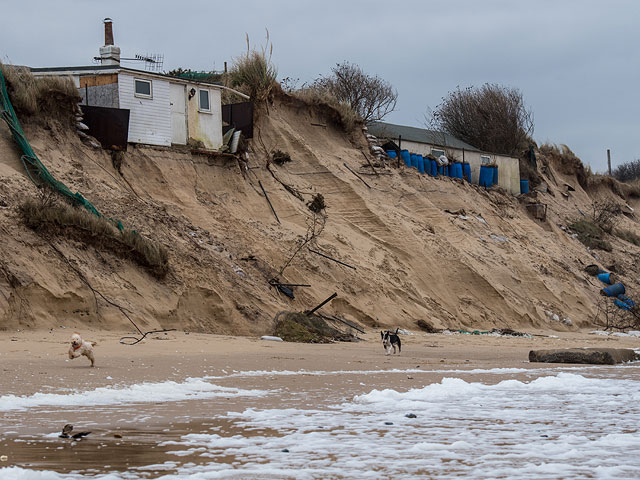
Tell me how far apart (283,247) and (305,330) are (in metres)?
4.33

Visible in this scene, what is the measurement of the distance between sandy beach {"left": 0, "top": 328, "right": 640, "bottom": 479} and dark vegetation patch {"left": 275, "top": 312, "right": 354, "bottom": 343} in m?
0.75

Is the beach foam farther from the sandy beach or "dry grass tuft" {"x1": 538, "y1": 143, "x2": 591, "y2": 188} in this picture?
"dry grass tuft" {"x1": 538, "y1": 143, "x2": 591, "y2": 188}

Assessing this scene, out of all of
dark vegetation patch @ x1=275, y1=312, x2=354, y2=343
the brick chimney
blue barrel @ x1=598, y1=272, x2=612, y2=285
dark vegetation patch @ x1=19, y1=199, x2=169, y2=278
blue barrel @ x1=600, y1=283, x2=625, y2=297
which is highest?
the brick chimney

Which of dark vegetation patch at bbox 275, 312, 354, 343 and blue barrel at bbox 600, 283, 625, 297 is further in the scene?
blue barrel at bbox 600, 283, 625, 297

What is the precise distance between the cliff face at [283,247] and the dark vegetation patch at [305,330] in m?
0.42

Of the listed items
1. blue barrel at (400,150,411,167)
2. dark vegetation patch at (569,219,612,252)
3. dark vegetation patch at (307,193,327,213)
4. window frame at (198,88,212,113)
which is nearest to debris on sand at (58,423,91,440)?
window frame at (198,88,212,113)

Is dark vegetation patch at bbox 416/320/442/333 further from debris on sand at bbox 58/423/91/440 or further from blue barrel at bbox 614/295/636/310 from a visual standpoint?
debris on sand at bbox 58/423/91/440

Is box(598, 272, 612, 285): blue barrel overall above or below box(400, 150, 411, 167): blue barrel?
below

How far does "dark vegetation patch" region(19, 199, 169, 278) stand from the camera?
15125 millimetres

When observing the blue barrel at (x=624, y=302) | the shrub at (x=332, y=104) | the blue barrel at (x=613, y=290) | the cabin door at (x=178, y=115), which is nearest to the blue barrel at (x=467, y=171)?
the shrub at (x=332, y=104)

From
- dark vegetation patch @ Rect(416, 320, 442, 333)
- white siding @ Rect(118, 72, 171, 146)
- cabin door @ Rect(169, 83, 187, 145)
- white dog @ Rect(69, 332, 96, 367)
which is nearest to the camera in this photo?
white dog @ Rect(69, 332, 96, 367)

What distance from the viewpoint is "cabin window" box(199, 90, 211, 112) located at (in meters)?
22.0

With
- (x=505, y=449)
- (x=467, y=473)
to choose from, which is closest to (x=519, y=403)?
(x=505, y=449)

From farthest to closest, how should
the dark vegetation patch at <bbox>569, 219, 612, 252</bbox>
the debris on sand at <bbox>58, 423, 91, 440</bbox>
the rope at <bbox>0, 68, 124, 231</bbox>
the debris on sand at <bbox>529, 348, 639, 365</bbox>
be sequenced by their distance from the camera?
1. the dark vegetation patch at <bbox>569, 219, 612, 252</bbox>
2. the rope at <bbox>0, 68, 124, 231</bbox>
3. the debris on sand at <bbox>529, 348, 639, 365</bbox>
4. the debris on sand at <bbox>58, 423, 91, 440</bbox>
